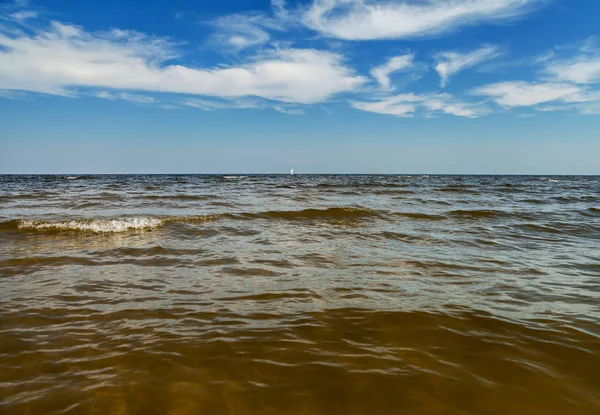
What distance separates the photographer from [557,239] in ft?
25.1

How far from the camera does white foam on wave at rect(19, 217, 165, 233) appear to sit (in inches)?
335

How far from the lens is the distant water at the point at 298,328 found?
225 cm

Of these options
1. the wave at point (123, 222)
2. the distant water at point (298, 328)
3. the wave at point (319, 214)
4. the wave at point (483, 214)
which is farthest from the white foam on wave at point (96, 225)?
the wave at point (483, 214)

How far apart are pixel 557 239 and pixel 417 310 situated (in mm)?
5819

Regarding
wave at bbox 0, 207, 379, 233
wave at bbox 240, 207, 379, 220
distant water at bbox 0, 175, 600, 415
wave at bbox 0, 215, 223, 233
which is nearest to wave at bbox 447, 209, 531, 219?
wave at bbox 240, 207, 379, 220

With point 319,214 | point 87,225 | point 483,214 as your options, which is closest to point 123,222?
point 87,225

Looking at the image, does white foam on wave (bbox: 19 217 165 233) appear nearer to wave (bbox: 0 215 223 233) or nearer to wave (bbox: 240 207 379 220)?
wave (bbox: 0 215 223 233)

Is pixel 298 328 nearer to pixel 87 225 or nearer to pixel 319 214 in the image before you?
pixel 87 225

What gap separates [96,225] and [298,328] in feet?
24.0

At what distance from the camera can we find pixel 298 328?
3.19m

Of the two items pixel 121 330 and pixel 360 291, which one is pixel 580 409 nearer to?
pixel 360 291

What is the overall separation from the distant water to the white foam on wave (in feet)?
5.56

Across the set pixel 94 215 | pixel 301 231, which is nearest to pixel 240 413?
pixel 301 231

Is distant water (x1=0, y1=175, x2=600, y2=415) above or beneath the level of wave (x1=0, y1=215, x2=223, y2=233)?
beneath
